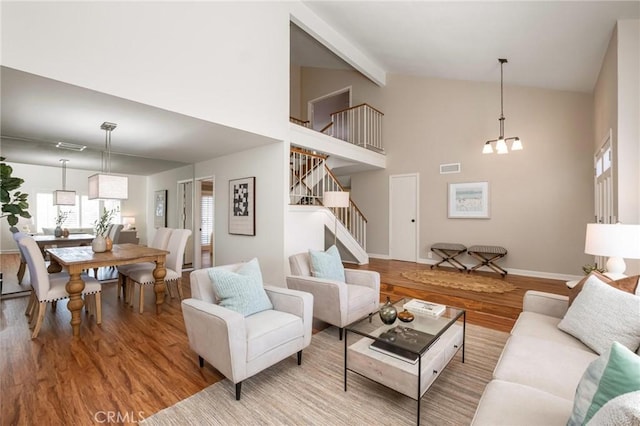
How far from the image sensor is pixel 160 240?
14.9 feet

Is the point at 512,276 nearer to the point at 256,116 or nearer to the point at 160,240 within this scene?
Answer: the point at 256,116

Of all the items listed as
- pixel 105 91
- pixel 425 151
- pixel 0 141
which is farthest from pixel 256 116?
pixel 425 151

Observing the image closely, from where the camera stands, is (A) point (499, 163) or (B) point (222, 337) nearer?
(B) point (222, 337)

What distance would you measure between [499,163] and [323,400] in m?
5.42

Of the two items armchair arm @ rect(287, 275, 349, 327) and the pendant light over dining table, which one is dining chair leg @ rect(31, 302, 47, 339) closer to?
the pendant light over dining table

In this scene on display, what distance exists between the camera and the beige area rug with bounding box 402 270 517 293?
4217mm

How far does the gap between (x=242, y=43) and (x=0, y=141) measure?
12.1 ft

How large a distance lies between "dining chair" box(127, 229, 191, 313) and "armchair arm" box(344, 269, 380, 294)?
7.51 ft

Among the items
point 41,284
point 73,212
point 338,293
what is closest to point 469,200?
point 338,293

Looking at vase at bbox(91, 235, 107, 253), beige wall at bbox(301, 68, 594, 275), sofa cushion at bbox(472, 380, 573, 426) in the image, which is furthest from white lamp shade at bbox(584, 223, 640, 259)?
vase at bbox(91, 235, 107, 253)

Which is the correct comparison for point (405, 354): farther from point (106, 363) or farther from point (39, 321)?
point (39, 321)

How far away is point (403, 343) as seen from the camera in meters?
1.90

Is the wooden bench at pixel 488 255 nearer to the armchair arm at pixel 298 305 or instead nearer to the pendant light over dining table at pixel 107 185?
the armchair arm at pixel 298 305

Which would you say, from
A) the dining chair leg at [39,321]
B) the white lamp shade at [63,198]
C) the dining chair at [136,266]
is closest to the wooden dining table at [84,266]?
the dining chair leg at [39,321]
